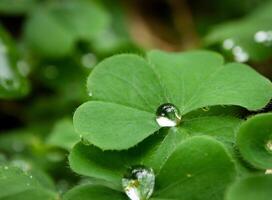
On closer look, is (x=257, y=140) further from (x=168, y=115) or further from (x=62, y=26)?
(x=62, y=26)

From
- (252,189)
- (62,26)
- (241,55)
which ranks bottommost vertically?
(241,55)

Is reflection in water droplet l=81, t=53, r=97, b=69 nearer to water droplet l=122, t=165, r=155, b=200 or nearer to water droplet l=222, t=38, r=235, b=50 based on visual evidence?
water droplet l=222, t=38, r=235, b=50

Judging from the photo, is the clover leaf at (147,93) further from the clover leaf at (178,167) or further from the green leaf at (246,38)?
the green leaf at (246,38)

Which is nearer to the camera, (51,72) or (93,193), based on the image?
→ (93,193)

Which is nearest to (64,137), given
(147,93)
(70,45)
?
(147,93)

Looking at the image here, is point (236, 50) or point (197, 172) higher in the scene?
point (197, 172)

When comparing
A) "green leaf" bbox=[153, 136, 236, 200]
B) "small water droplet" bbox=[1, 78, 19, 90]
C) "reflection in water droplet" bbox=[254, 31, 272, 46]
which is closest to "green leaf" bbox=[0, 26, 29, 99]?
"small water droplet" bbox=[1, 78, 19, 90]

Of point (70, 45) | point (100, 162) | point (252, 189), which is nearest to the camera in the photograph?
point (252, 189)
